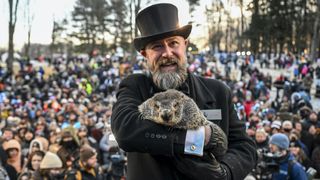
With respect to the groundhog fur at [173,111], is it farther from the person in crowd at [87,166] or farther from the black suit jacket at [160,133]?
the person in crowd at [87,166]

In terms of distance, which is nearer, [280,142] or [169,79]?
[169,79]

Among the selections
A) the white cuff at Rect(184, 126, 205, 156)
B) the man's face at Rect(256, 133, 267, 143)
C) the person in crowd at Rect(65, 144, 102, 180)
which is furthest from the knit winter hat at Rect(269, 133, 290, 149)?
the white cuff at Rect(184, 126, 205, 156)

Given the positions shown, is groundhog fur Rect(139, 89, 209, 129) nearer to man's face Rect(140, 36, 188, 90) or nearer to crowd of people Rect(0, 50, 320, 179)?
man's face Rect(140, 36, 188, 90)

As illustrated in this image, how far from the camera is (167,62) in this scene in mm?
2029

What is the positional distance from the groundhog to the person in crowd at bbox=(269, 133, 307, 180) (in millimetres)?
3609

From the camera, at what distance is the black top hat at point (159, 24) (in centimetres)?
201

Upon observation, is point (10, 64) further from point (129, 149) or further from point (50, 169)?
point (129, 149)

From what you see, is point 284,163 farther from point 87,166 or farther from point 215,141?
point 215,141

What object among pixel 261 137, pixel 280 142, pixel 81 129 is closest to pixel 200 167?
pixel 280 142

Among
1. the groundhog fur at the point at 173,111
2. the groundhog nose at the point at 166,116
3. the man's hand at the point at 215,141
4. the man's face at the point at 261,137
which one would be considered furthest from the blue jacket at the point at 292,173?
the groundhog nose at the point at 166,116

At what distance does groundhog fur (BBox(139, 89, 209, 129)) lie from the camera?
1755 millimetres

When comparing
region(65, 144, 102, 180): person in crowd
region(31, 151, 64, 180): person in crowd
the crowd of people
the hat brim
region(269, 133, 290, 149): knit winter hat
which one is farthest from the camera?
the crowd of people

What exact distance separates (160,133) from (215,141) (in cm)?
25

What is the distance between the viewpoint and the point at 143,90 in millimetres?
2084
